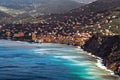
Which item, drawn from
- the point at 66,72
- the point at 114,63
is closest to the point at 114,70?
the point at 114,63

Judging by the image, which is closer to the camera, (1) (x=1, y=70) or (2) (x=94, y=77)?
(2) (x=94, y=77)

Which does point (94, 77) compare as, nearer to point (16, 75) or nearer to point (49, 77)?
point (49, 77)

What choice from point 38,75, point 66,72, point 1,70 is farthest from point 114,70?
point 1,70

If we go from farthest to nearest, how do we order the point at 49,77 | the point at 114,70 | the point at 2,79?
the point at 114,70 → the point at 49,77 → the point at 2,79

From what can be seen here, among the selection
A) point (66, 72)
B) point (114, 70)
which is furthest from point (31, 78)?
point (114, 70)

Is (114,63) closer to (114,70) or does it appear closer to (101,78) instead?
(114,70)

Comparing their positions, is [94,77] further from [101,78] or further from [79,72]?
[79,72]

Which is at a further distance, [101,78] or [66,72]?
[66,72]

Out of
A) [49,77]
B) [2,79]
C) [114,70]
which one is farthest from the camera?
[114,70]
